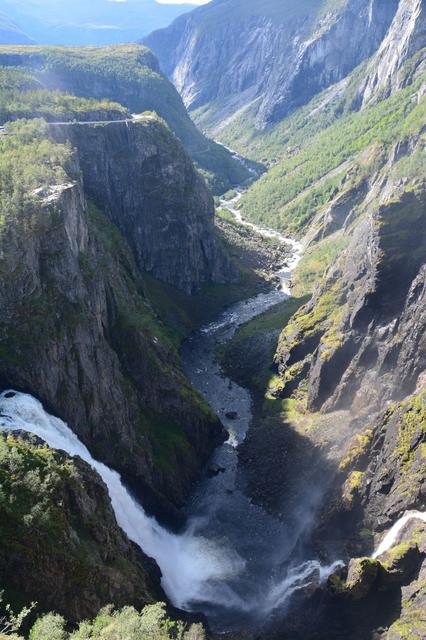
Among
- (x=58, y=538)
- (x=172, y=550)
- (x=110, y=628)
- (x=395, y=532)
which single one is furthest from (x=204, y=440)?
(x=110, y=628)

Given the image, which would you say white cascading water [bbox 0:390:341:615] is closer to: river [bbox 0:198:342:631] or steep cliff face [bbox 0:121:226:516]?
river [bbox 0:198:342:631]

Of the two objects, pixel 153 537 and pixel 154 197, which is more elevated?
pixel 154 197

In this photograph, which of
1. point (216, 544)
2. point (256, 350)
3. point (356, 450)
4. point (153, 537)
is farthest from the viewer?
point (256, 350)

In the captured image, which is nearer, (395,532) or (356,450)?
(395,532)

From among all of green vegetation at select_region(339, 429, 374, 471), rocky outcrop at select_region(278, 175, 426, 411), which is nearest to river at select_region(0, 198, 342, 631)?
green vegetation at select_region(339, 429, 374, 471)

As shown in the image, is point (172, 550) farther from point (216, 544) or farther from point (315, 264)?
point (315, 264)

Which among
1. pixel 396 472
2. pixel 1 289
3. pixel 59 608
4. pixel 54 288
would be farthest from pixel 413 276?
pixel 59 608

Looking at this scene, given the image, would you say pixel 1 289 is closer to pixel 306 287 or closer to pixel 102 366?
pixel 102 366
